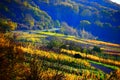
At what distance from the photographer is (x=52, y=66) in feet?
68.4

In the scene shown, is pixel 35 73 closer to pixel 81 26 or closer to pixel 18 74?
pixel 18 74

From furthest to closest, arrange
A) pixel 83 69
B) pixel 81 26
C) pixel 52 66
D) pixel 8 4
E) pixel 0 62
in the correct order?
pixel 81 26, pixel 8 4, pixel 83 69, pixel 52 66, pixel 0 62

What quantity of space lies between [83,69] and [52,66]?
3.55 m

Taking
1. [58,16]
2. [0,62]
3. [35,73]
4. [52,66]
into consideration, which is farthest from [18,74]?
[58,16]

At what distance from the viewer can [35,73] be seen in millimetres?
12312

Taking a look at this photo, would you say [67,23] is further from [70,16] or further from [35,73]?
[35,73]

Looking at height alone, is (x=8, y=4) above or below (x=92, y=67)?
above

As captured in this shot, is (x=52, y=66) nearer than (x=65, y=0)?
Yes

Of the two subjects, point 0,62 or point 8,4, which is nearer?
point 0,62

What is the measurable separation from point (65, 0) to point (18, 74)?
83241 millimetres

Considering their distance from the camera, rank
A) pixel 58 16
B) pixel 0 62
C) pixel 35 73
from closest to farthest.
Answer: pixel 35 73
pixel 0 62
pixel 58 16

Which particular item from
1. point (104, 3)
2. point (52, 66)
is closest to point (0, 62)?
point (52, 66)

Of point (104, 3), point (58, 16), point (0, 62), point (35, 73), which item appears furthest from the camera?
point (104, 3)

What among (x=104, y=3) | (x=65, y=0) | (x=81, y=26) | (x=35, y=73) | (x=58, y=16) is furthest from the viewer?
(x=104, y=3)
